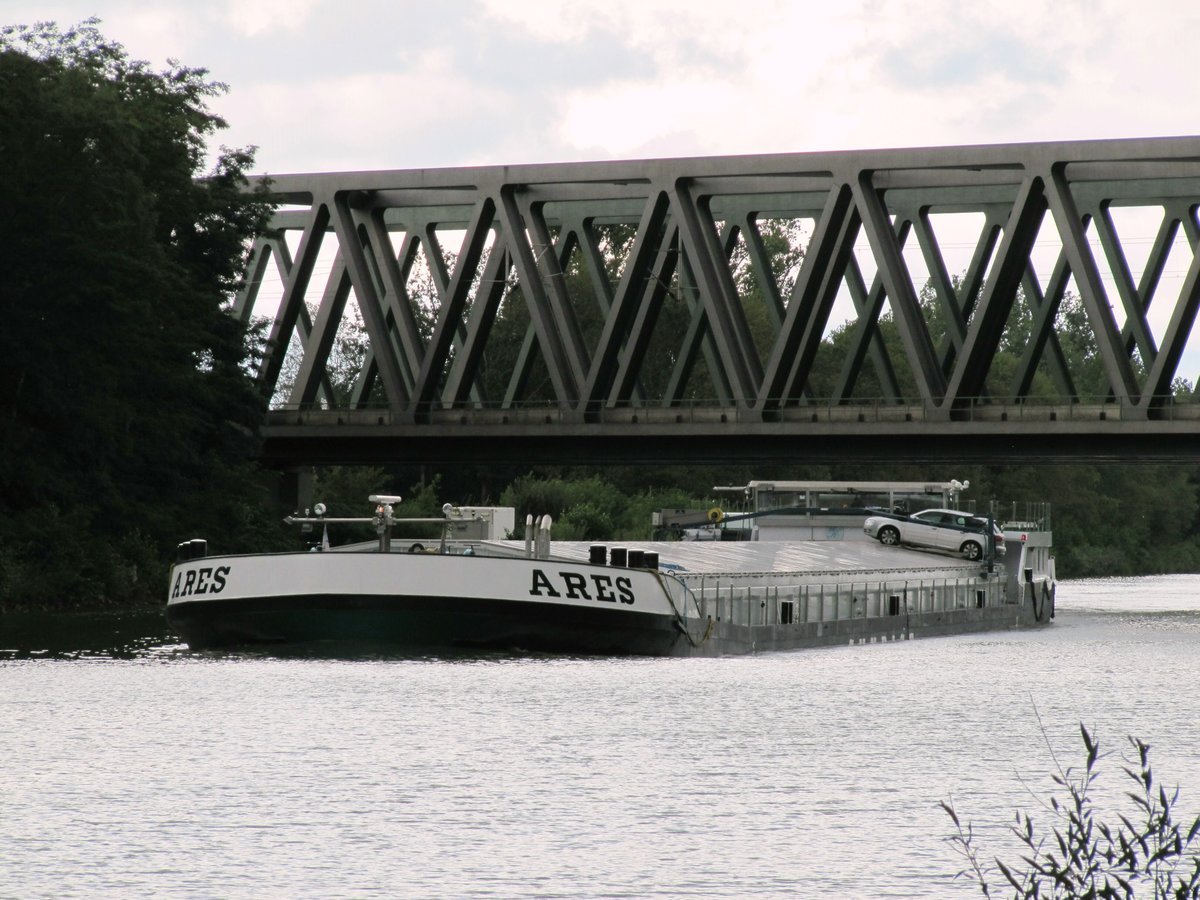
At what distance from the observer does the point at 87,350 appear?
5462 centimetres

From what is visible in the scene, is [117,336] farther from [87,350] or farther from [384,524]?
[384,524]

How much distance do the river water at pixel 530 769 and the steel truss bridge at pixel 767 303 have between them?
31.4 meters

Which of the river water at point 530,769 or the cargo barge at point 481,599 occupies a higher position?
the cargo barge at point 481,599

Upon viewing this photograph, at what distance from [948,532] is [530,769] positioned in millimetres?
35760

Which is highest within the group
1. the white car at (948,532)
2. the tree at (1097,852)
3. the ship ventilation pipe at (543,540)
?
the white car at (948,532)

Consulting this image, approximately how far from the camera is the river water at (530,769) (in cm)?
1506

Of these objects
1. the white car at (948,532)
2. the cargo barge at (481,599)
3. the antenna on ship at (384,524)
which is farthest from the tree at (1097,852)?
the white car at (948,532)

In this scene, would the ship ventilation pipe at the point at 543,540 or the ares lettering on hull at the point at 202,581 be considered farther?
the ship ventilation pipe at the point at 543,540

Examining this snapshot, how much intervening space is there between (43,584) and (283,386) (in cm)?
7864

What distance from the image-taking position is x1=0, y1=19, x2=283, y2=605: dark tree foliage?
171 ft

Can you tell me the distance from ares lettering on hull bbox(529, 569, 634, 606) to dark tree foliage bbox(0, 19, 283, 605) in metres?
19.6

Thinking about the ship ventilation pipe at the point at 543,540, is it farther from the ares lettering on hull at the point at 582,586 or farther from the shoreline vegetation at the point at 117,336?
the shoreline vegetation at the point at 117,336

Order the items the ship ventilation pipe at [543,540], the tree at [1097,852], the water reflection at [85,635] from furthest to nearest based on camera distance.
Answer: the ship ventilation pipe at [543,540]
the water reflection at [85,635]
the tree at [1097,852]

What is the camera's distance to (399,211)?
83312mm
